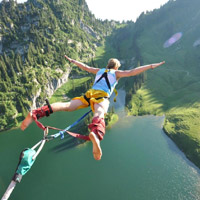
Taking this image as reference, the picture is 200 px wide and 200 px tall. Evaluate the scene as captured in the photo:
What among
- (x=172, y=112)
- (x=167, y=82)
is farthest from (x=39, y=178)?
(x=167, y=82)

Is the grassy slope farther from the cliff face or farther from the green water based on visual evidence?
the cliff face

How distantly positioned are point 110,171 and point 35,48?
10735 centimetres

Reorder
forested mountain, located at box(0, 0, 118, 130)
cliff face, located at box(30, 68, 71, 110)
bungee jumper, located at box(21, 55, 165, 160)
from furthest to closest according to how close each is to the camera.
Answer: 1. cliff face, located at box(30, 68, 71, 110)
2. forested mountain, located at box(0, 0, 118, 130)
3. bungee jumper, located at box(21, 55, 165, 160)

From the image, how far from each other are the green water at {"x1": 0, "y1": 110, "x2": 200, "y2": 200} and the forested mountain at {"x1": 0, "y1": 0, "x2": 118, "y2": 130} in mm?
31376

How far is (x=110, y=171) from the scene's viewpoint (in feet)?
141

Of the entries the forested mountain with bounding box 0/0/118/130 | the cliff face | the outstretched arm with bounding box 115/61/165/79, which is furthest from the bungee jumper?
the cliff face

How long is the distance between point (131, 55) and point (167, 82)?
201ft

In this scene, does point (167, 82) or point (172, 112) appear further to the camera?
point (167, 82)

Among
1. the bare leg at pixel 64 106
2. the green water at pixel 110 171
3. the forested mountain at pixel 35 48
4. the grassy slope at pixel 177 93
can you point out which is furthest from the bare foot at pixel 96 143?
the forested mountain at pixel 35 48

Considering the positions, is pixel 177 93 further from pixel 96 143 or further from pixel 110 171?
pixel 96 143

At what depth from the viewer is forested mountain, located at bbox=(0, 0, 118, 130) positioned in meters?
83.6

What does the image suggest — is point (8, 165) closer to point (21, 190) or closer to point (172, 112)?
point (21, 190)

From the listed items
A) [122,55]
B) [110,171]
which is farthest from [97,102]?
[122,55]

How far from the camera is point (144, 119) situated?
70.5 m
